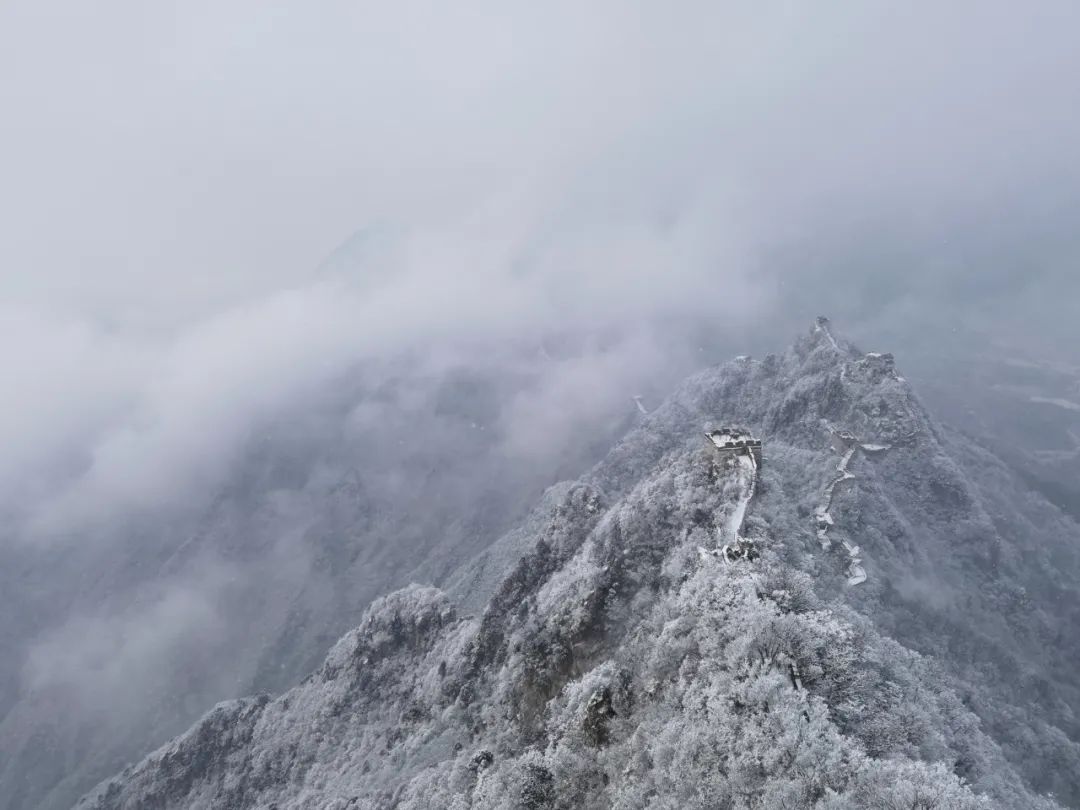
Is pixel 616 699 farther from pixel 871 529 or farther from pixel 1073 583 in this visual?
pixel 1073 583

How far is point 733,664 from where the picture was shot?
56.4 meters

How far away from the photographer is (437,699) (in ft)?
363

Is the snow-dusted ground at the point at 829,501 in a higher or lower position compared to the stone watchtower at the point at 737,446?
lower

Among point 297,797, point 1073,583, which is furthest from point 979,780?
point 1073,583

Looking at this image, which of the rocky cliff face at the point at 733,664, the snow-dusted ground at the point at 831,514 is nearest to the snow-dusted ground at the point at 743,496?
the rocky cliff face at the point at 733,664

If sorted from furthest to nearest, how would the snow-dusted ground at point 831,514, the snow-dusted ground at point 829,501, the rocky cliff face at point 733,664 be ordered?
1. the snow-dusted ground at point 829,501
2. the snow-dusted ground at point 831,514
3. the rocky cliff face at point 733,664

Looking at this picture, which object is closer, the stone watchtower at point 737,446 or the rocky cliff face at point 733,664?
the rocky cliff face at point 733,664

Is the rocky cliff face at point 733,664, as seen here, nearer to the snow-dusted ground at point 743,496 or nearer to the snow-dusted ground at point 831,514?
the snow-dusted ground at point 831,514

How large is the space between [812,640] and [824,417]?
416 ft

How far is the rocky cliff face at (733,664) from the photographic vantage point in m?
51.6

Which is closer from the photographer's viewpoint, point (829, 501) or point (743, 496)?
point (743, 496)

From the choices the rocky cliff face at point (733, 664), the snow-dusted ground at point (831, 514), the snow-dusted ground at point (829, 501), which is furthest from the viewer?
the snow-dusted ground at point (829, 501)

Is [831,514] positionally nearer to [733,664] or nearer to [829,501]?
[829,501]

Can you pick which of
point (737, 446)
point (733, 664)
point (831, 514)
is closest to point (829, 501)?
point (831, 514)
